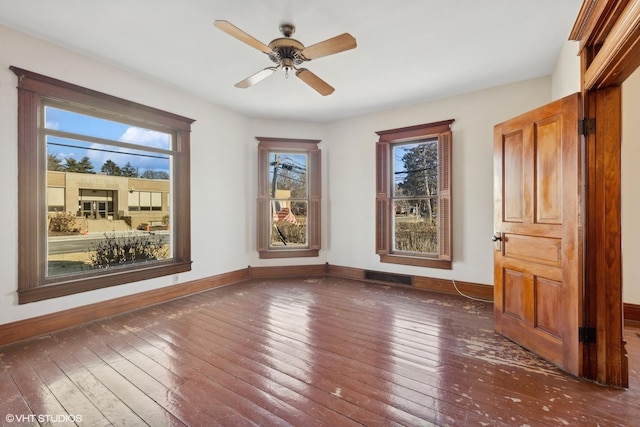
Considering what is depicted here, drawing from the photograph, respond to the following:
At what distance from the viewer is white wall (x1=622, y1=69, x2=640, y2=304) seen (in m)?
3.16

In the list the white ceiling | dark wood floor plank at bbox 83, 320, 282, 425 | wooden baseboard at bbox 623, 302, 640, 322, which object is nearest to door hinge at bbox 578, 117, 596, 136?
the white ceiling

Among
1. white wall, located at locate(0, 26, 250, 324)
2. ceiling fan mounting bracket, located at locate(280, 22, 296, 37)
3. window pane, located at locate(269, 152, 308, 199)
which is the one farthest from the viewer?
window pane, located at locate(269, 152, 308, 199)

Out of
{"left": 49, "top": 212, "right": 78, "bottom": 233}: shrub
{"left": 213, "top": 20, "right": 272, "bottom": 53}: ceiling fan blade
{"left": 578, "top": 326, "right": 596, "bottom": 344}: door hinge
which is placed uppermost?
{"left": 213, "top": 20, "right": 272, "bottom": 53}: ceiling fan blade

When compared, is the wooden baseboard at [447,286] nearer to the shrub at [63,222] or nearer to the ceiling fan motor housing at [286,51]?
the ceiling fan motor housing at [286,51]

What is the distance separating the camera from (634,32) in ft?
4.87

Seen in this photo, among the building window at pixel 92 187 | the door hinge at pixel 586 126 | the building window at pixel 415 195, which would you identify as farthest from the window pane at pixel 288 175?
the door hinge at pixel 586 126

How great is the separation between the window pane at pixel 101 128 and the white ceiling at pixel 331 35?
680 millimetres

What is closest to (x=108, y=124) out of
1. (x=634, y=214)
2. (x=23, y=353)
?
(x=23, y=353)

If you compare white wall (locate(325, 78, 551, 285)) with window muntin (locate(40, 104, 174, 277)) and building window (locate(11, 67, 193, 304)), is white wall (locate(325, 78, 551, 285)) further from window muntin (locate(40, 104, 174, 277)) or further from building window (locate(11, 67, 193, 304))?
window muntin (locate(40, 104, 174, 277))

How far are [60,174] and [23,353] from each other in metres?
1.76

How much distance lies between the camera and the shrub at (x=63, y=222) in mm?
3127

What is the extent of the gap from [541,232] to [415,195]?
240 centimetres

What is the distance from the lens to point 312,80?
116 inches

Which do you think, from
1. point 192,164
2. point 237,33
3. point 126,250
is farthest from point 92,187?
point 237,33
